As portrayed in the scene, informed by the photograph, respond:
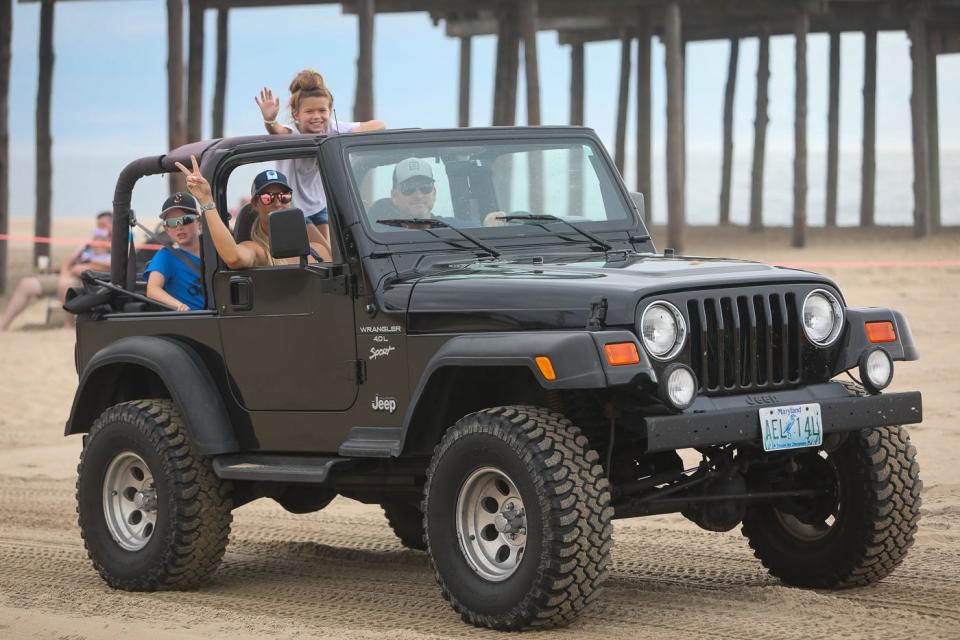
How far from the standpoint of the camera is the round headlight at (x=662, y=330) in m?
5.92

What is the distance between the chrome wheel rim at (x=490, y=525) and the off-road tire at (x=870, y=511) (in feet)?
4.90

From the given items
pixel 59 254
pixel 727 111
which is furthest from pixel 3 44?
pixel 727 111

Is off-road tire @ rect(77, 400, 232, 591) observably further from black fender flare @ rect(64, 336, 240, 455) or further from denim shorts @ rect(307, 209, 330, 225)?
denim shorts @ rect(307, 209, 330, 225)

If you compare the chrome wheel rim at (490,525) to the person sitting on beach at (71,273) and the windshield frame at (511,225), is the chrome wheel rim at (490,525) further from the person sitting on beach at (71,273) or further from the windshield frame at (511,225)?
the person sitting on beach at (71,273)

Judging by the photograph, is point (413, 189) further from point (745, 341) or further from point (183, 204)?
point (745, 341)

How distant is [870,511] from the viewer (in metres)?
6.68

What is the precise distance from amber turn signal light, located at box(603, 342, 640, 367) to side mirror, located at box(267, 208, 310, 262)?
4.82ft

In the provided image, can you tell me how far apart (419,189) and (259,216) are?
81 cm

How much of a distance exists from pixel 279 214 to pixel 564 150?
5.30 ft

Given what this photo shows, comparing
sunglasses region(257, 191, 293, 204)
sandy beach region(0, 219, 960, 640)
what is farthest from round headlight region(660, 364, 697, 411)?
sunglasses region(257, 191, 293, 204)

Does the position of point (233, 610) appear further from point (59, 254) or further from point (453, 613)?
point (59, 254)

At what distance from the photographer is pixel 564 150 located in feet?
25.0

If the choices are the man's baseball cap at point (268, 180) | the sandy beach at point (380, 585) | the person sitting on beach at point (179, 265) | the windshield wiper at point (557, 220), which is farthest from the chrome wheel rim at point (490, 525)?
the person sitting on beach at point (179, 265)

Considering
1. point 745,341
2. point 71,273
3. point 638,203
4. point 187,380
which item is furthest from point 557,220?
point 71,273
